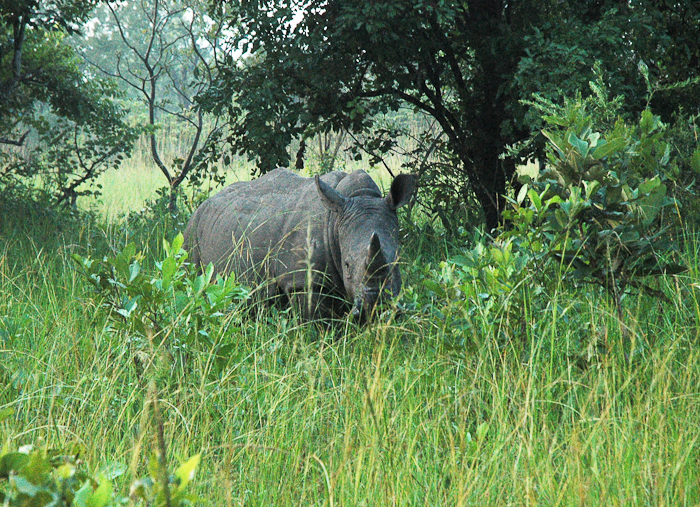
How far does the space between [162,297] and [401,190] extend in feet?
4.93

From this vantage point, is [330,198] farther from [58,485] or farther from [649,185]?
[58,485]

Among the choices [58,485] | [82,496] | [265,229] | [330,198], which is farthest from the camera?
[265,229]

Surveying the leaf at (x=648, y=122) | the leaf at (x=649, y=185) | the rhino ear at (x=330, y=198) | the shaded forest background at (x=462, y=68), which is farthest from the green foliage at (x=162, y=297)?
the shaded forest background at (x=462, y=68)

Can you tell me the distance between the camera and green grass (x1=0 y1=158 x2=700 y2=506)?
2.06 metres

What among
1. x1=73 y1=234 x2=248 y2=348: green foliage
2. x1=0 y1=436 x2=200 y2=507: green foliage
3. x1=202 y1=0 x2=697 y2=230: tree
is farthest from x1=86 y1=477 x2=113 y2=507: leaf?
x1=202 y1=0 x2=697 y2=230: tree

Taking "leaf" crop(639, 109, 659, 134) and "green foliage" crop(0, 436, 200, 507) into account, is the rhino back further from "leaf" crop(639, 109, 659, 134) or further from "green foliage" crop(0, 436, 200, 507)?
"green foliage" crop(0, 436, 200, 507)

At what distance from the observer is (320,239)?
4.08 metres

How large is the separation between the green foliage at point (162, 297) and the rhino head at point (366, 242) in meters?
0.64

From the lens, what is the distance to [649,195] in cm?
300

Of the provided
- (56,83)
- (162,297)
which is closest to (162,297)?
(162,297)

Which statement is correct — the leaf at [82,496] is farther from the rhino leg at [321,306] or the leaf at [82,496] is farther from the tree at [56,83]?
the tree at [56,83]

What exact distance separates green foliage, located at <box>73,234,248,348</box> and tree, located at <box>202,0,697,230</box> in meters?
2.76

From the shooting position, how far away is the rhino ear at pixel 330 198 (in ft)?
13.0

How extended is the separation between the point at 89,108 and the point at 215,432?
7019 mm
